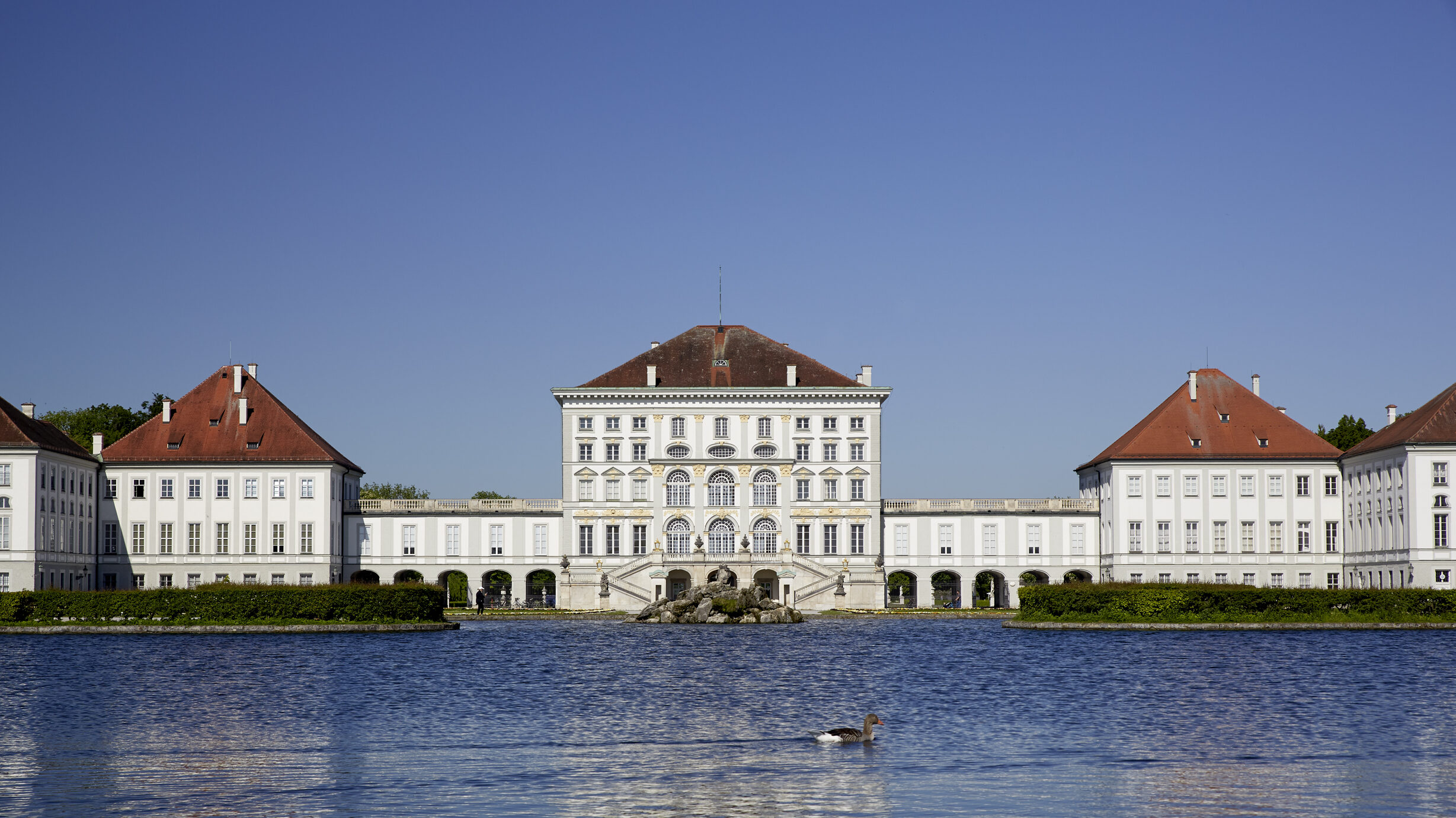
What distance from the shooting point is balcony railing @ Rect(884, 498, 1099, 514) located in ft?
335

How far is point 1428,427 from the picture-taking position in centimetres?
8919

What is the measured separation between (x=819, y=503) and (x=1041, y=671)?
55411 millimetres

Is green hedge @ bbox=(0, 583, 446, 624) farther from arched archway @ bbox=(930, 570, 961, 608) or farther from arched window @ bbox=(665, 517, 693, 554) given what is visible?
arched archway @ bbox=(930, 570, 961, 608)

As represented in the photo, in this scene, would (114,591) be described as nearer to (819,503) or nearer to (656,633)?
(656,633)

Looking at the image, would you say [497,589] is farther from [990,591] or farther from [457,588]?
[990,591]

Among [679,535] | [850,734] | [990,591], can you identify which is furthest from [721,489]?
[850,734]

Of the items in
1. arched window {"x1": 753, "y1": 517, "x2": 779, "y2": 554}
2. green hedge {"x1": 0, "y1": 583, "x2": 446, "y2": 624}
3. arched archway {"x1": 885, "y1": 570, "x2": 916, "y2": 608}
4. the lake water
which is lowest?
arched archway {"x1": 885, "y1": 570, "x2": 916, "y2": 608}

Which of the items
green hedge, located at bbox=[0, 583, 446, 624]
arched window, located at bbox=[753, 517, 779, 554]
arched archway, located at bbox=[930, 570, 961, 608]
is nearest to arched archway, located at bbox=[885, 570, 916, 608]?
arched archway, located at bbox=[930, 570, 961, 608]

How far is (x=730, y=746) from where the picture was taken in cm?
2914

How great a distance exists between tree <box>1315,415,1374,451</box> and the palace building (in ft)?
40.3

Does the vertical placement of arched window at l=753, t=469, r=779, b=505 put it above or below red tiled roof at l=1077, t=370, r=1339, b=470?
below

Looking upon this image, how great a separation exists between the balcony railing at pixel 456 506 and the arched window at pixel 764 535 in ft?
38.6

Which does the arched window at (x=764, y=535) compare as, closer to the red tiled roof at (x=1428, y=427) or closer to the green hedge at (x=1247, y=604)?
the green hedge at (x=1247, y=604)

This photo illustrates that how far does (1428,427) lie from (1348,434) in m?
21.9
